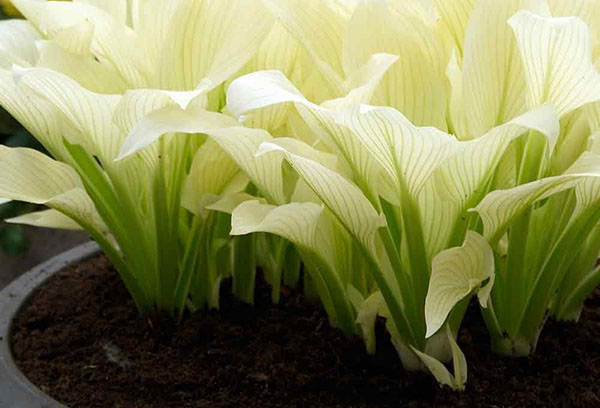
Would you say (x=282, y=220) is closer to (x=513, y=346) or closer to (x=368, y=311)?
(x=368, y=311)

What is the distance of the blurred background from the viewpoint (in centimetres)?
172

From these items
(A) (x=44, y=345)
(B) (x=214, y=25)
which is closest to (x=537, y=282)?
(B) (x=214, y=25)

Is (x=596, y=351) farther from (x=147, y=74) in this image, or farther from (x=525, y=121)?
(x=147, y=74)

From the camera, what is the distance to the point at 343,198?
51cm

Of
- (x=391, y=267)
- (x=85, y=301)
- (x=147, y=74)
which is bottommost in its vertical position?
(x=85, y=301)

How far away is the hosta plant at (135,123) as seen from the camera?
560 mm

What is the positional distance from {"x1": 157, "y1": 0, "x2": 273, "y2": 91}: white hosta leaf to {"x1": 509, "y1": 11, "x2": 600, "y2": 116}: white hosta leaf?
19cm

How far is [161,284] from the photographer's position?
0.69m

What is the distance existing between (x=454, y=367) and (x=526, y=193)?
15 cm

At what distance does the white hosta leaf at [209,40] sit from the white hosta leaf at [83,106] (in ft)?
0.19

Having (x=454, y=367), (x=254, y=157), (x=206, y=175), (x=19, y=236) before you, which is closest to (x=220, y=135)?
(x=254, y=157)

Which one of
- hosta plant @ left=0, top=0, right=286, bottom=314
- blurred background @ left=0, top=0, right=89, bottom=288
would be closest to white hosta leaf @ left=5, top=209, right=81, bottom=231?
hosta plant @ left=0, top=0, right=286, bottom=314

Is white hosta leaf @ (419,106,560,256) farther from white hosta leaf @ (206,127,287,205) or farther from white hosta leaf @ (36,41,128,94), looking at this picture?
white hosta leaf @ (36,41,128,94)

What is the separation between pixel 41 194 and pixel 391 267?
284mm
